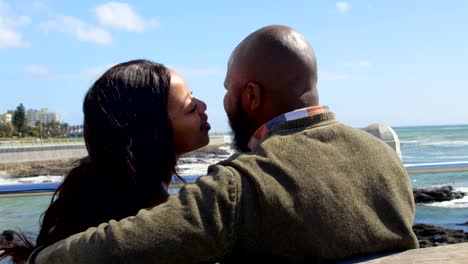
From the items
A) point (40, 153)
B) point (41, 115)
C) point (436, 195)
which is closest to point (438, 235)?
point (436, 195)

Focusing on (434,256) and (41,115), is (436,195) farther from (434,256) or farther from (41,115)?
(41,115)

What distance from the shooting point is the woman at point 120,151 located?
56.8 inches

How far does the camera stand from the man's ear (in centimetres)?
138

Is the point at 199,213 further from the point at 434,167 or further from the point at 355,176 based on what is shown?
the point at 434,167

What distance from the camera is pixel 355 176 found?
1233mm

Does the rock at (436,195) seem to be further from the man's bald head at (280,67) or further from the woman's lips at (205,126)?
the man's bald head at (280,67)

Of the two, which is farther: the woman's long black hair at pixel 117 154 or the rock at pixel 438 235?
the rock at pixel 438 235

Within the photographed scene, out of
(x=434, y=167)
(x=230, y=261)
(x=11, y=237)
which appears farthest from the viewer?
(x=434, y=167)

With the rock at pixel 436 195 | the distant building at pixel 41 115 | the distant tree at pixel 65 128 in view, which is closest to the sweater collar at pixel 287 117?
the rock at pixel 436 195

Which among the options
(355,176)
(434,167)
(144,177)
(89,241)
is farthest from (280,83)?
(434,167)

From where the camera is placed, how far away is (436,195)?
49.9 ft

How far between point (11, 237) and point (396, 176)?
1.09 m

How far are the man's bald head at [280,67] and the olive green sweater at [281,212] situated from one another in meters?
0.10

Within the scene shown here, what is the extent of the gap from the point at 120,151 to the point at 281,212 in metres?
0.50
